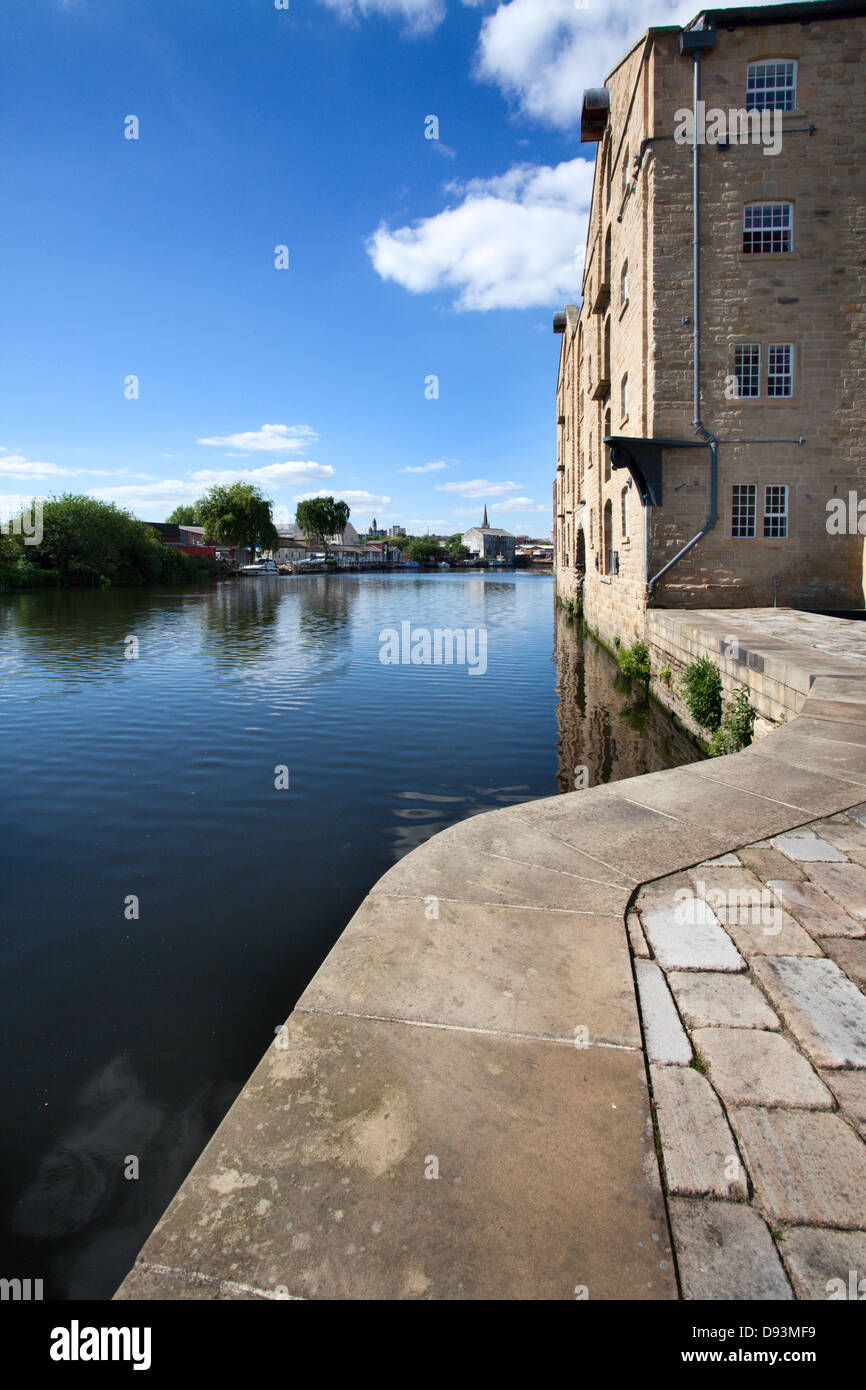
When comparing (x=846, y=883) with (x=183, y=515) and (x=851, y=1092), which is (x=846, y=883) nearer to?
(x=851, y=1092)

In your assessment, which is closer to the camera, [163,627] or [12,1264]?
[12,1264]

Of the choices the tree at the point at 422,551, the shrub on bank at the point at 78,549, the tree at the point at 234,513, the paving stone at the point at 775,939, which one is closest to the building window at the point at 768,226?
the paving stone at the point at 775,939

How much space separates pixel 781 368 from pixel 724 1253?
17.8 metres

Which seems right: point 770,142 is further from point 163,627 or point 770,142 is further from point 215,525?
point 215,525

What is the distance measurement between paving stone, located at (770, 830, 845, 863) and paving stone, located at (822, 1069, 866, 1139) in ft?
5.54

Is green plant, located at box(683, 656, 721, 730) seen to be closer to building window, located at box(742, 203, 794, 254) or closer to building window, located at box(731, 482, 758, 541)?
building window, located at box(731, 482, 758, 541)

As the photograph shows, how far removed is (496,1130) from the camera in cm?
210

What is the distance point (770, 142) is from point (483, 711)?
1399cm

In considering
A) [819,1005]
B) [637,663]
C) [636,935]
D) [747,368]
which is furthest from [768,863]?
[747,368]

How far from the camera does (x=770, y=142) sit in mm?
15281

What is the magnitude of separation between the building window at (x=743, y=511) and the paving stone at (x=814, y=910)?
13919 millimetres

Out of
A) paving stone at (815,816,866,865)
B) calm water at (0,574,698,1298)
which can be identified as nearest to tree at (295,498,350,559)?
calm water at (0,574,698,1298)

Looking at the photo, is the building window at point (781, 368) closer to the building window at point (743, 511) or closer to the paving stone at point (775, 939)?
the building window at point (743, 511)

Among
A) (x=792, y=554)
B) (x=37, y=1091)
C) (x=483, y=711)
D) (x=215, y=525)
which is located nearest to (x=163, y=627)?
(x=483, y=711)
